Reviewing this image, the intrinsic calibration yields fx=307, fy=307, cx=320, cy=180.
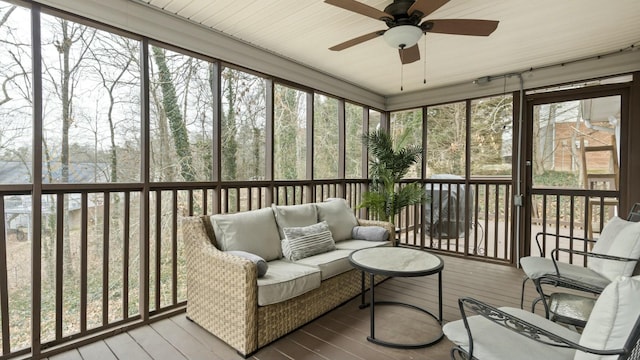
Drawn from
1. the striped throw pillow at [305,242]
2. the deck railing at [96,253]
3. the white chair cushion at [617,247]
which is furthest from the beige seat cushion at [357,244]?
the white chair cushion at [617,247]

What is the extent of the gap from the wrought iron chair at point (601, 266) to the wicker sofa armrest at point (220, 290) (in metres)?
2.14

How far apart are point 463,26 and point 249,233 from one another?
238cm

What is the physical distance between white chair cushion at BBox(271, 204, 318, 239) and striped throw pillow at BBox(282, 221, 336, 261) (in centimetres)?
10

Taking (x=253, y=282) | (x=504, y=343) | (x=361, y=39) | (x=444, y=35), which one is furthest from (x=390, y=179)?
(x=504, y=343)

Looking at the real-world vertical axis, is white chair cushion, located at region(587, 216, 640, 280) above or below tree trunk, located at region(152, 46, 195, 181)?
below

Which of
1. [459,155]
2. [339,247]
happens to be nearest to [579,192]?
[459,155]

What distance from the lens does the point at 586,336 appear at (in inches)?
44.2

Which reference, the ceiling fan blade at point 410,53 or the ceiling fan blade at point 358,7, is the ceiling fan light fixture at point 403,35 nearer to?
the ceiling fan blade at point 358,7

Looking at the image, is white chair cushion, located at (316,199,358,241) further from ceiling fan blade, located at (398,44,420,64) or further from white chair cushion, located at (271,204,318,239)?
ceiling fan blade, located at (398,44,420,64)

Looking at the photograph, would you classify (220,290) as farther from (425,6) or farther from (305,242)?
(425,6)

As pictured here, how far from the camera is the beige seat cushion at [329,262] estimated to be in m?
2.66

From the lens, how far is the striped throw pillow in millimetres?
2856

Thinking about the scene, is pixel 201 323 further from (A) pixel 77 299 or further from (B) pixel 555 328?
(B) pixel 555 328

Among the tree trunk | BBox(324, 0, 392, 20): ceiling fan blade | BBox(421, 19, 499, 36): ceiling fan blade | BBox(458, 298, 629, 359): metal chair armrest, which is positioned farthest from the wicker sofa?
BBox(421, 19, 499, 36): ceiling fan blade
